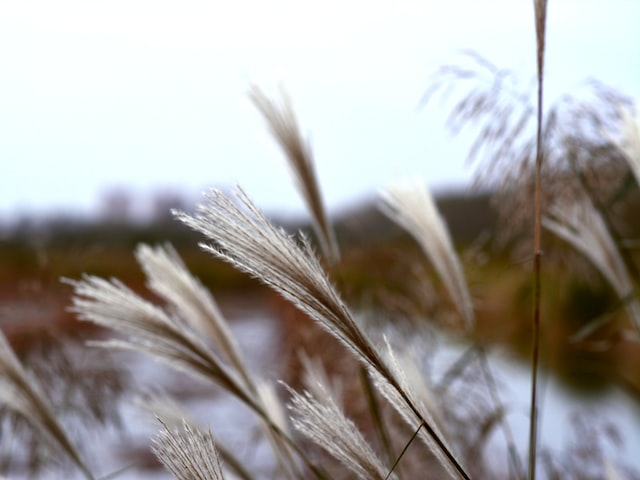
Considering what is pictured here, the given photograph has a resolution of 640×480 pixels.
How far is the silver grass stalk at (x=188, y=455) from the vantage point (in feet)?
1.56

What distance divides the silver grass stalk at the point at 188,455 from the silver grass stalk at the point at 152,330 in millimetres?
230

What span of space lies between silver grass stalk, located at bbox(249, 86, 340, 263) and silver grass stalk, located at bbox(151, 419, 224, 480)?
409mm

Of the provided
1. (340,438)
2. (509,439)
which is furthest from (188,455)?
(509,439)

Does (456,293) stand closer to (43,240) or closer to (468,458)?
(468,458)

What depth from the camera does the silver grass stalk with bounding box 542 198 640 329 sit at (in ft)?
3.27

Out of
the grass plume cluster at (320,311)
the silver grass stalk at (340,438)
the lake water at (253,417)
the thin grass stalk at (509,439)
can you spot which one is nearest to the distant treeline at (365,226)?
the lake water at (253,417)

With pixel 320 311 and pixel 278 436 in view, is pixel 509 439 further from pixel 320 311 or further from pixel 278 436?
pixel 320 311

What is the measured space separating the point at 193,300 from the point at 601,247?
1.54 feet

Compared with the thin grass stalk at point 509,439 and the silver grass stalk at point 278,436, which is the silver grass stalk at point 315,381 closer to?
the silver grass stalk at point 278,436

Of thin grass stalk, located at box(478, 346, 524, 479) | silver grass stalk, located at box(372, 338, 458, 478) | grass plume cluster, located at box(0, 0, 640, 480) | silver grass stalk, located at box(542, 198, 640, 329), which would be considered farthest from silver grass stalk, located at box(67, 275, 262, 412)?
silver grass stalk, located at box(542, 198, 640, 329)

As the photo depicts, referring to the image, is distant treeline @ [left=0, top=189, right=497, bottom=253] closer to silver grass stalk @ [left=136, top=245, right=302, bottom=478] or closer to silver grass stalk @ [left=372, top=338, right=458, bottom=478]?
silver grass stalk @ [left=136, top=245, right=302, bottom=478]

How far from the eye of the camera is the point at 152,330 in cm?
72

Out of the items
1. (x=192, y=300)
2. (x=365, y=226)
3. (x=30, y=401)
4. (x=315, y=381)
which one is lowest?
(x=365, y=226)

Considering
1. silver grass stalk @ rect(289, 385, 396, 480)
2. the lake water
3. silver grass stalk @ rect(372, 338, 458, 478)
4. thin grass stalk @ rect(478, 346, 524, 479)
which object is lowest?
the lake water
